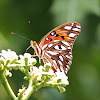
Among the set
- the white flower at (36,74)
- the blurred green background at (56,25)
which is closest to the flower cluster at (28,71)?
the white flower at (36,74)

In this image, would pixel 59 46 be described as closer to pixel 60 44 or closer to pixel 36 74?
pixel 60 44

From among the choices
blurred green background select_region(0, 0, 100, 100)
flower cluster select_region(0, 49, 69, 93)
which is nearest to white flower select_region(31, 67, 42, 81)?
flower cluster select_region(0, 49, 69, 93)

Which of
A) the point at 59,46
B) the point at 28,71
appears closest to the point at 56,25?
the point at 59,46

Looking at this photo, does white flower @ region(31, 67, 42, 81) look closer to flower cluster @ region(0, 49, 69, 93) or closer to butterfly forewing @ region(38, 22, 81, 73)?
flower cluster @ region(0, 49, 69, 93)

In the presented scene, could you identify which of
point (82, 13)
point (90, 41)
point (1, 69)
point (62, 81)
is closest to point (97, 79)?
point (90, 41)

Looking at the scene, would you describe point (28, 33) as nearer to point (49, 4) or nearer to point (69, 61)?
point (49, 4)

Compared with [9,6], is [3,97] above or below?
below

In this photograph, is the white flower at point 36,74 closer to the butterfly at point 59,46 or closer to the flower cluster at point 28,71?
the flower cluster at point 28,71
